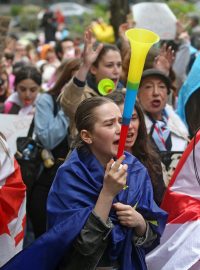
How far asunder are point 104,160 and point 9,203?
2.39 feet

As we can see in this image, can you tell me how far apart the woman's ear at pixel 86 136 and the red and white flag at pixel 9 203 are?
61 centimetres

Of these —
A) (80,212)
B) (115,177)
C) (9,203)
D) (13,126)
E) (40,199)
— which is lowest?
(40,199)

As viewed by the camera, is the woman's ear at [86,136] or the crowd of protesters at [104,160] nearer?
the crowd of protesters at [104,160]

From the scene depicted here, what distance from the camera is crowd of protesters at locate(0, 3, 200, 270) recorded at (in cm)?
300

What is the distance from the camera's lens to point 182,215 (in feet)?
11.8

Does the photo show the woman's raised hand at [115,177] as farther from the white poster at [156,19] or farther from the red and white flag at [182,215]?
the white poster at [156,19]

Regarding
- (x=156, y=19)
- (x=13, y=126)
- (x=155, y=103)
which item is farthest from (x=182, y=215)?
(x=156, y=19)

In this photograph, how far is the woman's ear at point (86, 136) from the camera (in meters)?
3.31

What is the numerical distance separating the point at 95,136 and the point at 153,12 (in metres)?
3.93

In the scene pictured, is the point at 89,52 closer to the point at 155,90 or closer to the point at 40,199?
the point at 155,90

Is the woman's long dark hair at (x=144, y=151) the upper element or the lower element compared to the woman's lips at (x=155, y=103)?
upper

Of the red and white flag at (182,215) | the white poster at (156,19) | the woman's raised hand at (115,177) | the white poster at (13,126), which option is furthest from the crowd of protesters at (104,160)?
the white poster at (156,19)

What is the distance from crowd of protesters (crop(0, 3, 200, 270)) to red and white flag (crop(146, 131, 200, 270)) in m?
0.16

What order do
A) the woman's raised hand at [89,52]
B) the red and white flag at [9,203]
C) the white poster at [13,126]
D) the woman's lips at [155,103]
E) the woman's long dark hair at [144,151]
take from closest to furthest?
1. the red and white flag at [9,203]
2. the woman's long dark hair at [144,151]
3. the woman's raised hand at [89,52]
4. the woman's lips at [155,103]
5. the white poster at [13,126]
